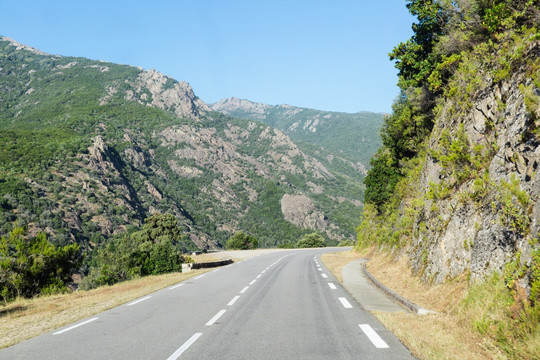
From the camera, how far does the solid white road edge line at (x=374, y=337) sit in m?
5.46

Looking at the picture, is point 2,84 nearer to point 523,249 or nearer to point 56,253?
point 56,253

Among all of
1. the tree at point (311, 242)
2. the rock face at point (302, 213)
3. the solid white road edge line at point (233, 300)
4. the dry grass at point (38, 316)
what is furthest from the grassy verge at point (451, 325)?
the rock face at point (302, 213)

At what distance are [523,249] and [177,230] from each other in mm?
Answer: 53491

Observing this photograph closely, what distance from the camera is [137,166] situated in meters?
104

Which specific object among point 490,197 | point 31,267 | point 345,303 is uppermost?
point 490,197

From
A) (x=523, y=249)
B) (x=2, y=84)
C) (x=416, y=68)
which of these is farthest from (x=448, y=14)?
(x=2, y=84)

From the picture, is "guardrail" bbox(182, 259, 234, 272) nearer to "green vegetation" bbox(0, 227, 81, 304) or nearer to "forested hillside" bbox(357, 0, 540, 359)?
"green vegetation" bbox(0, 227, 81, 304)

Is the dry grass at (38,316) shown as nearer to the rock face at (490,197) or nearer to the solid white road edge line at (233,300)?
the solid white road edge line at (233,300)

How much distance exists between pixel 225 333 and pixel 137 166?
10548 cm

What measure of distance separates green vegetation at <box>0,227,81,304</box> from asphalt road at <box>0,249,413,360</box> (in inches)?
374

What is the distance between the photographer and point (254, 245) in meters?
75.6

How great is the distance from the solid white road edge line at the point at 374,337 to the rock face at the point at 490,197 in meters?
2.68

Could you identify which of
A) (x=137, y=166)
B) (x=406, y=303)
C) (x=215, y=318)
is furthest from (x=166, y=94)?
(x=406, y=303)

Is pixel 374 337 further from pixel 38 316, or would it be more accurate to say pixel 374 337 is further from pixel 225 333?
pixel 38 316
